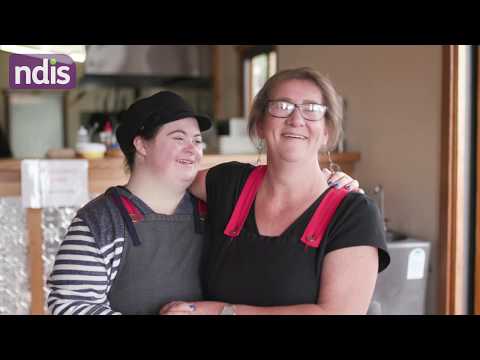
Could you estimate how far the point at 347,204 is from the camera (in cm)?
122

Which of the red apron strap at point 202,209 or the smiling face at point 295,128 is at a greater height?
the smiling face at point 295,128

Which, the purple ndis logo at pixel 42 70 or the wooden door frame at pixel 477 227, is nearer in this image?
the purple ndis logo at pixel 42 70

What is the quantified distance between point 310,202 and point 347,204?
89 mm

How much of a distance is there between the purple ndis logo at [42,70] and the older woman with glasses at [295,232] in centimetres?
45

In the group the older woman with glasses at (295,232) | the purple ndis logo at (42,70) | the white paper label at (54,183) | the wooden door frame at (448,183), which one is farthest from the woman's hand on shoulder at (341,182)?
the white paper label at (54,183)

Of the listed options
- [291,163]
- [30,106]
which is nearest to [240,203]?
[291,163]

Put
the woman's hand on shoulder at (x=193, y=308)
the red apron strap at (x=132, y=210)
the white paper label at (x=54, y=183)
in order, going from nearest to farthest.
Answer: the woman's hand on shoulder at (x=193, y=308) < the red apron strap at (x=132, y=210) < the white paper label at (x=54, y=183)

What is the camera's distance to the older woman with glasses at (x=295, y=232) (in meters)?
1.18

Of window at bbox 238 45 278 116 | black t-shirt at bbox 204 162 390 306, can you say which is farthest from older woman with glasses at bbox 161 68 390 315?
window at bbox 238 45 278 116

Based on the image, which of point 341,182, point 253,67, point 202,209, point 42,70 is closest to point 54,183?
point 42,70

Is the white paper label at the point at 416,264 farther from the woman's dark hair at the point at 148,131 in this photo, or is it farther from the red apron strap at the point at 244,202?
the woman's dark hair at the point at 148,131

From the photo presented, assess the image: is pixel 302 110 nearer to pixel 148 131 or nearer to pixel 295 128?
pixel 295 128

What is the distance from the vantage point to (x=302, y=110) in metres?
1.23
